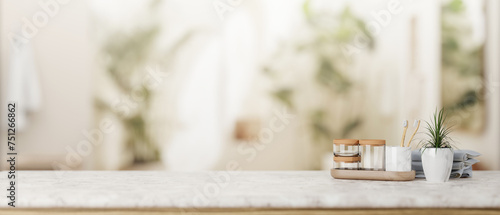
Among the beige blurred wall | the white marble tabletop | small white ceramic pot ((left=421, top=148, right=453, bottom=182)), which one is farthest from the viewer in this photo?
the beige blurred wall

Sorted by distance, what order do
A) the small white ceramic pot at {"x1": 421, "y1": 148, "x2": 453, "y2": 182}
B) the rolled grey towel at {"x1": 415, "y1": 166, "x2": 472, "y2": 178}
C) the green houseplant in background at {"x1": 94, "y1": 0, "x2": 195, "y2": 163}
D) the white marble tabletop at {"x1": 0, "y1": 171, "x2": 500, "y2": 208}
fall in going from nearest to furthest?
1. the white marble tabletop at {"x1": 0, "y1": 171, "x2": 500, "y2": 208}
2. the small white ceramic pot at {"x1": 421, "y1": 148, "x2": 453, "y2": 182}
3. the rolled grey towel at {"x1": 415, "y1": 166, "x2": 472, "y2": 178}
4. the green houseplant in background at {"x1": 94, "y1": 0, "x2": 195, "y2": 163}

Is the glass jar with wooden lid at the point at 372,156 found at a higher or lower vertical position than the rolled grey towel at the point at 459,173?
higher

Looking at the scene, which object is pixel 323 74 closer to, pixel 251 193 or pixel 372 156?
pixel 372 156

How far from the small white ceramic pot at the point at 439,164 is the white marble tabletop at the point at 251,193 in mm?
29

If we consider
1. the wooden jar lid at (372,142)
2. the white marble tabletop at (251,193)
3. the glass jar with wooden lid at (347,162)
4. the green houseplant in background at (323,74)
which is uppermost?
the green houseplant in background at (323,74)

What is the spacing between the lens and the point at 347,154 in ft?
5.00

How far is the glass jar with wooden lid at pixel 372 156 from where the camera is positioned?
4.96 ft

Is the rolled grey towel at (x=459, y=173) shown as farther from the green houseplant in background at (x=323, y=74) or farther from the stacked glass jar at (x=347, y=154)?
the green houseplant in background at (x=323, y=74)

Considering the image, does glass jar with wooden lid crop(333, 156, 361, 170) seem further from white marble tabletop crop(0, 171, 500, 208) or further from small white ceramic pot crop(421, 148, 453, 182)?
small white ceramic pot crop(421, 148, 453, 182)

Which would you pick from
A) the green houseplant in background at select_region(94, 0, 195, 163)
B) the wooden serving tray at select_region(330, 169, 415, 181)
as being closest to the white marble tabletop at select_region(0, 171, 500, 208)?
the wooden serving tray at select_region(330, 169, 415, 181)

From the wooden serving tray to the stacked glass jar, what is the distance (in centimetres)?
2

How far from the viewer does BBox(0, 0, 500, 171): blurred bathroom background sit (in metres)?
4.86

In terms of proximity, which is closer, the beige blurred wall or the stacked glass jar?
the stacked glass jar

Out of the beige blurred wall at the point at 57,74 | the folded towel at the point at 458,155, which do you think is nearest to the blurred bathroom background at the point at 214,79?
the beige blurred wall at the point at 57,74
